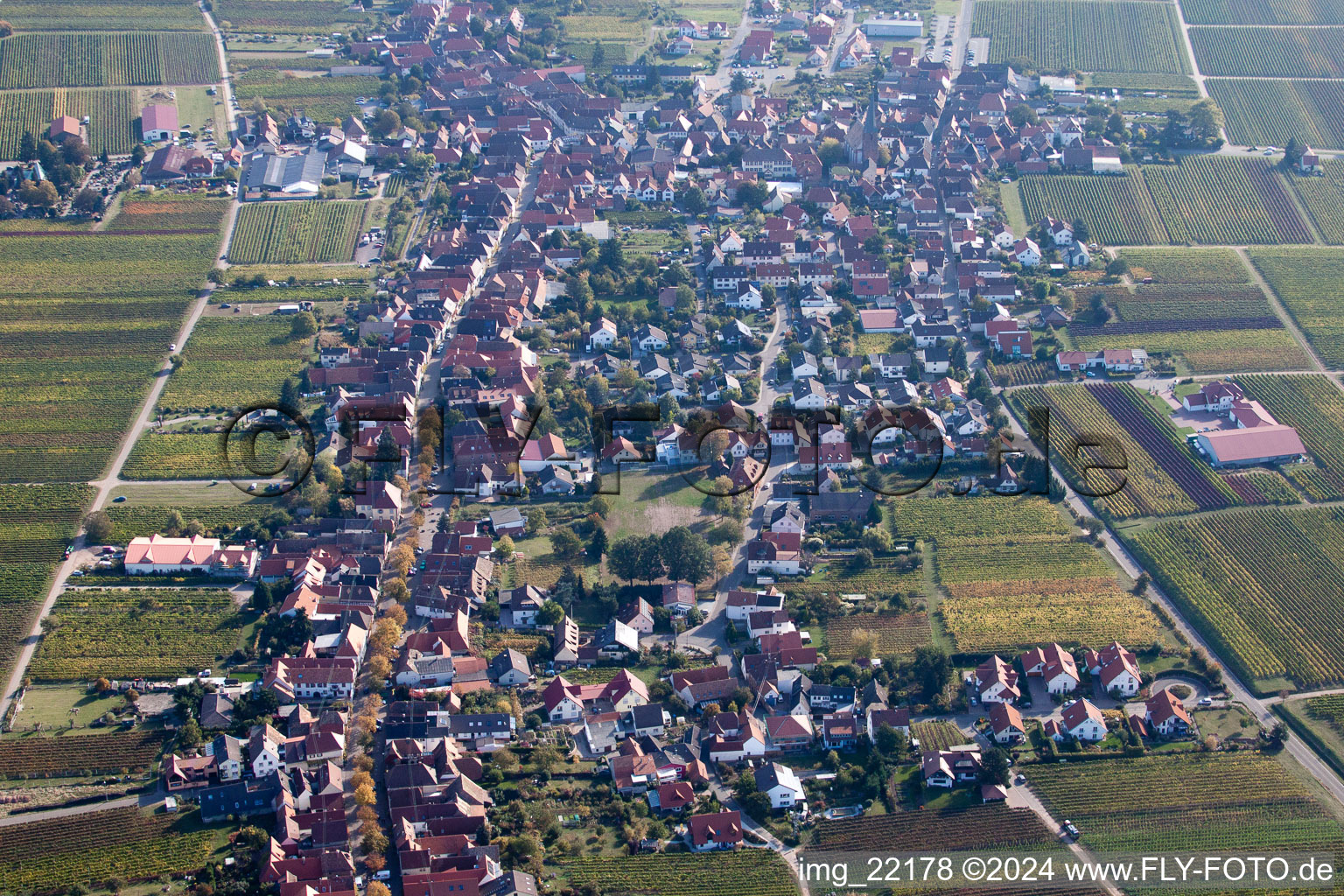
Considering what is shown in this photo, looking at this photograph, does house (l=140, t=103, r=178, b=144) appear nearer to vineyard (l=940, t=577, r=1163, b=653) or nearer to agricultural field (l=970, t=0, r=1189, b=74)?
agricultural field (l=970, t=0, r=1189, b=74)

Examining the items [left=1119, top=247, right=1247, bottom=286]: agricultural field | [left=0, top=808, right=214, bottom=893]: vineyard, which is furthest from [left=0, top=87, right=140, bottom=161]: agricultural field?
[left=1119, top=247, right=1247, bottom=286]: agricultural field

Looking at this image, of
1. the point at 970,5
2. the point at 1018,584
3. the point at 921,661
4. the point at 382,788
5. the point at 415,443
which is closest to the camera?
the point at 382,788

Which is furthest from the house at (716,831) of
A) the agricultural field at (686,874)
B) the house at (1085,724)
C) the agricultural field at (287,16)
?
the agricultural field at (287,16)

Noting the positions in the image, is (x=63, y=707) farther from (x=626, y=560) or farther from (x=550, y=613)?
(x=626, y=560)

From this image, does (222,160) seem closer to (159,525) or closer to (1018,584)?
(159,525)

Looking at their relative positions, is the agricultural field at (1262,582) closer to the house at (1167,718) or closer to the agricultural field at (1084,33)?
the house at (1167,718)

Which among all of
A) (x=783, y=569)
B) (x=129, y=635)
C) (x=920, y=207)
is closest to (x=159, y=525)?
(x=129, y=635)
